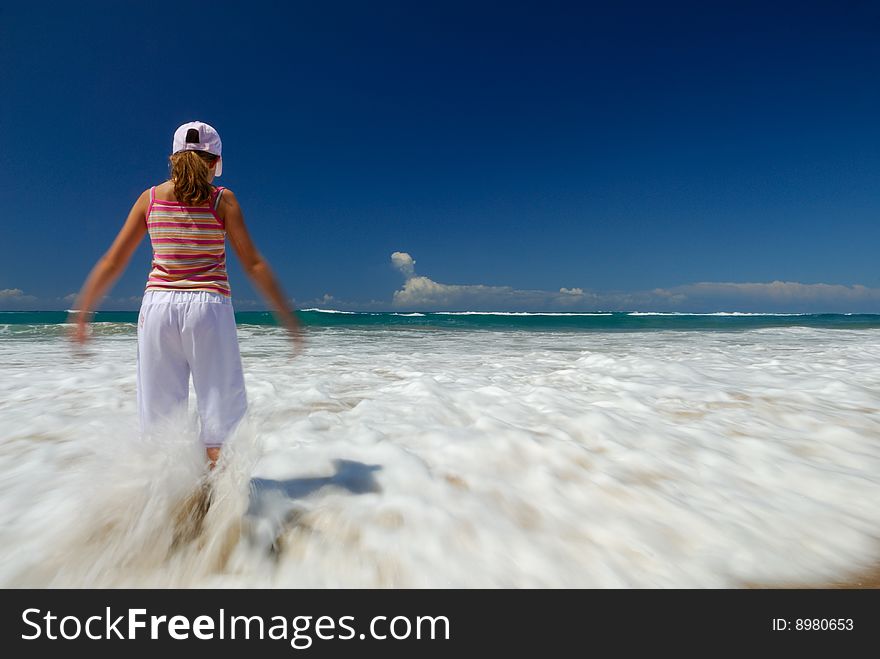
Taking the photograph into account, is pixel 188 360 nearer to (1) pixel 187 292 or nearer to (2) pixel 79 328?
(1) pixel 187 292

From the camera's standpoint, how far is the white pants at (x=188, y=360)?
2.03 meters

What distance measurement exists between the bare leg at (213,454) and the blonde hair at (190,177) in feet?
3.75

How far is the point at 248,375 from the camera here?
21.2ft

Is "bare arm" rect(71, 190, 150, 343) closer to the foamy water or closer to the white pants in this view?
the white pants

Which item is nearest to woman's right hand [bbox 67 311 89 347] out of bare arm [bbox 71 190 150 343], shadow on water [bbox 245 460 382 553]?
bare arm [bbox 71 190 150 343]

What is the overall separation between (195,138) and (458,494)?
2237 millimetres

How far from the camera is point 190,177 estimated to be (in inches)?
79.8

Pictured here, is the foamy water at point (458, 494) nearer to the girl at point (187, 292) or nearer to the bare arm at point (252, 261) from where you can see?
the girl at point (187, 292)

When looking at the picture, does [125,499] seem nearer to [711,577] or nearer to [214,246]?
[214,246]

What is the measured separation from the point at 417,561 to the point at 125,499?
4.18ft

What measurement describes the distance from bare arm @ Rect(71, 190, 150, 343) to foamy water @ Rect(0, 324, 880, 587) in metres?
0.64

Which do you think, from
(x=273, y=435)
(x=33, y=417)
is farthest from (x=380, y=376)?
(x=33, y=417)

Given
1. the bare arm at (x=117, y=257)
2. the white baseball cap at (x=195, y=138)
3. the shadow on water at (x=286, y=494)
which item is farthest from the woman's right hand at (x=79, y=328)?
the shadow on water at (x=286, y=494)

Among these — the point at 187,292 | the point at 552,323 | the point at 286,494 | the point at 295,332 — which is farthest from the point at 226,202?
the point at 552,323
